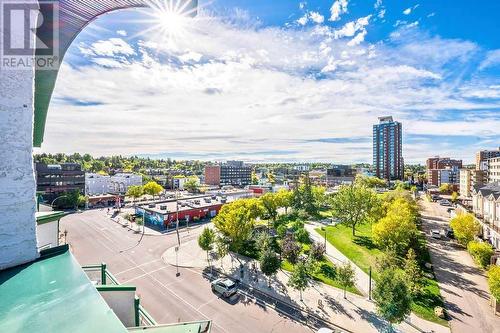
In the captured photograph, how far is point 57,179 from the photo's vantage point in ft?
229

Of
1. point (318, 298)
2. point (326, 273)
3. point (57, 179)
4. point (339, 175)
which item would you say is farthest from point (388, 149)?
point (57, 179)

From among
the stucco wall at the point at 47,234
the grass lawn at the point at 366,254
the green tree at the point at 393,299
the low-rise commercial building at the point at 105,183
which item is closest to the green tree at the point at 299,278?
the green tree at the point at 393,299

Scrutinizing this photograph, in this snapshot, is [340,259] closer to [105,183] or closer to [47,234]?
[47,234]

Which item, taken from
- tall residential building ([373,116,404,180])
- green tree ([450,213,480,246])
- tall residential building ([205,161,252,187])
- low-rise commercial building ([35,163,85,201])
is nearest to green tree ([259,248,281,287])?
green tree ([450,213,480,246])

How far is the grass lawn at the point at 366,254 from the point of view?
22.7 metres

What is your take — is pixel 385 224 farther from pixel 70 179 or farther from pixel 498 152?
pixel 498 152

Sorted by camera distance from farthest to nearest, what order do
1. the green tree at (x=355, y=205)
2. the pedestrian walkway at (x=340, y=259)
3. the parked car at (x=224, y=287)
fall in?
the green tree at (x=355, y=205)
the pedestrian walkway at (x=340, y=259)
the parked car at (x=224, y=287)

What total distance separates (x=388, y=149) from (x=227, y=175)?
87952 millimetres

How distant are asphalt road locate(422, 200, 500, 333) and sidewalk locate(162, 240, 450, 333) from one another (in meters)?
2.96

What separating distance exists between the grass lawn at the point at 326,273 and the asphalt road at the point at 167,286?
7994 mm

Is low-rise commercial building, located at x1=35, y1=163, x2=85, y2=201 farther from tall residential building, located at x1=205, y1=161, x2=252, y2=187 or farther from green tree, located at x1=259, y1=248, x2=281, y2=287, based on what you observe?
green tree, located at x1=259, y1=248, x2=281, y2=287

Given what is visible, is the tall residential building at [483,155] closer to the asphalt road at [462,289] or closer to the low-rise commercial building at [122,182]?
the asphalt road at [462,289]

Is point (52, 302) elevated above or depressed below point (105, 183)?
above

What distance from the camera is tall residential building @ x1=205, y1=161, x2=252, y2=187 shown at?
130 meters
